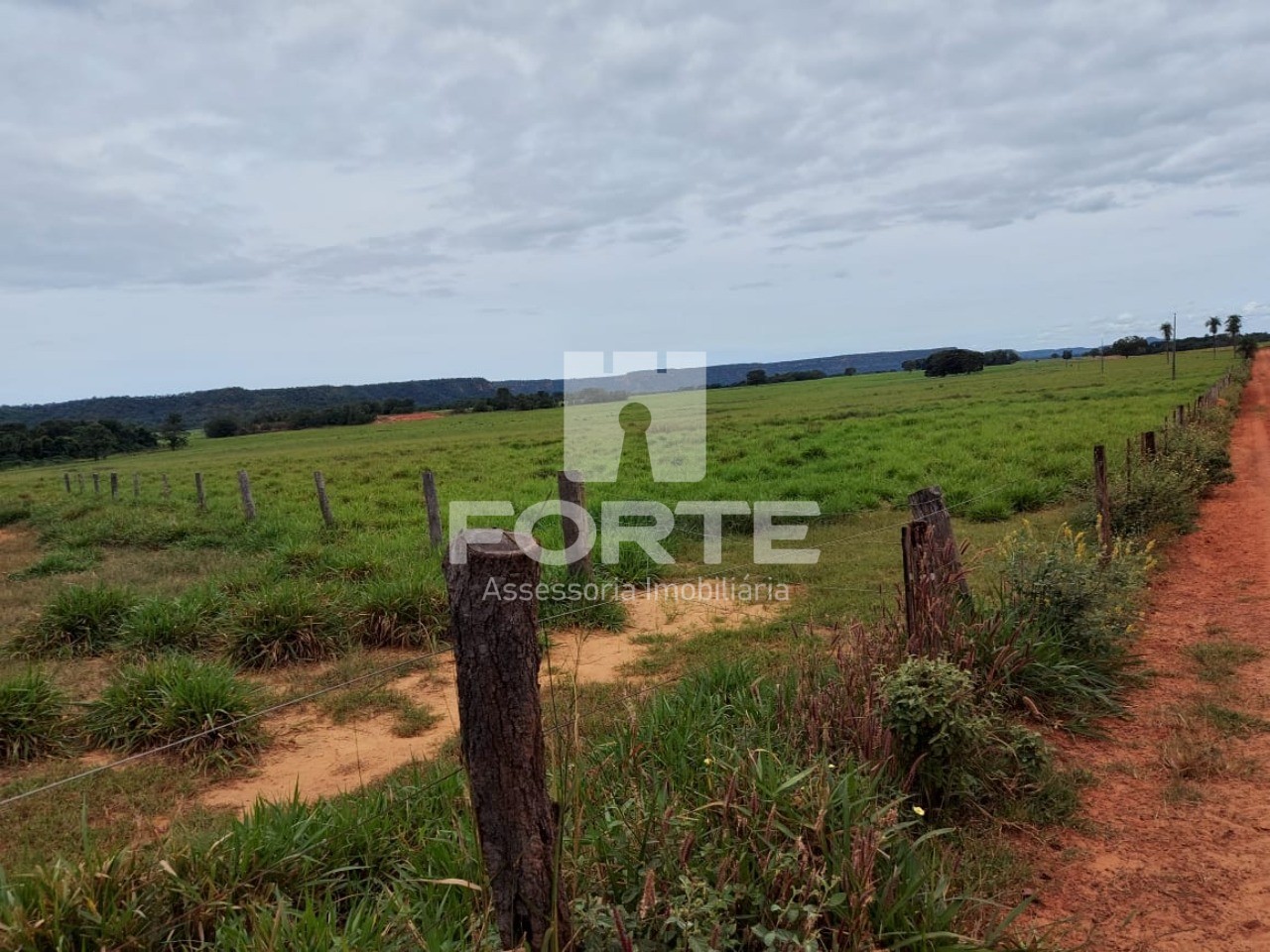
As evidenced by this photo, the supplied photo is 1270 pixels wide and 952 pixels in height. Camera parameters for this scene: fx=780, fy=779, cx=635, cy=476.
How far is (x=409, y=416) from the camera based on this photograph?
3093 inches

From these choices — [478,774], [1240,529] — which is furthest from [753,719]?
[1240,529]

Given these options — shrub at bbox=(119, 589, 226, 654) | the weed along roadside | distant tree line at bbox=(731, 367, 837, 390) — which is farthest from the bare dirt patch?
distant tree line at bbox=(731, 367, 837, 390)

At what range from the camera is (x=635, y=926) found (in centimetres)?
229

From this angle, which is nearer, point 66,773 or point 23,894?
point 23,894

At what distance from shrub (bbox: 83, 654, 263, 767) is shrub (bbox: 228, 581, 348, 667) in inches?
48.2

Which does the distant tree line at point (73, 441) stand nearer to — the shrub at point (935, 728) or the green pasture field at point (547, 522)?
the green pasture field at point (547, 522)

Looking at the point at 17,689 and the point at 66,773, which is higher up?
the point at 17,689

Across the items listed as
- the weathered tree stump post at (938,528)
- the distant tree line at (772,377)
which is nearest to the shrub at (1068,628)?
the weathered tree stump post at (938,528)

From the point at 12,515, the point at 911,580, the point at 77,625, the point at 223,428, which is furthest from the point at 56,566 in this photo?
the point at 223,428

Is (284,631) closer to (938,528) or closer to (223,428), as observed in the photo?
(938,528)

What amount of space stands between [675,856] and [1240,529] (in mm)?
10049

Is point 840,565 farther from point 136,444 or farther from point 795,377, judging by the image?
point 795,377

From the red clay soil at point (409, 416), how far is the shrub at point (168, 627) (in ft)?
220

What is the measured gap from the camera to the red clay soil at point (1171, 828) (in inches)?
118
